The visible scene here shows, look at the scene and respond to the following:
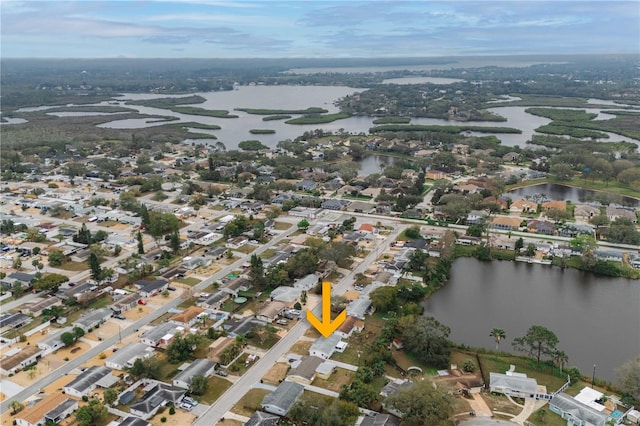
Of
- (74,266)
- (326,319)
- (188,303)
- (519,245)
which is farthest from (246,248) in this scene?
(519,245)

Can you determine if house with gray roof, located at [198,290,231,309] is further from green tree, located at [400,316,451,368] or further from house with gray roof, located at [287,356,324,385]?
green tree, located at [400,316,451,368]

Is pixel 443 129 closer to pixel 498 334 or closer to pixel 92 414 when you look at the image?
pixel 498 334

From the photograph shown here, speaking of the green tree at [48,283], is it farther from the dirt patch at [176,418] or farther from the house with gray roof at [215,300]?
the dirt patch at [176,418]

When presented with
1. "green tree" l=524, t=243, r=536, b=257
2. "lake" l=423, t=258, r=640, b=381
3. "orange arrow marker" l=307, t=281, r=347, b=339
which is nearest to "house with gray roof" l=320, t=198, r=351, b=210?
"lake" l=423, t=258, r=640, b=381

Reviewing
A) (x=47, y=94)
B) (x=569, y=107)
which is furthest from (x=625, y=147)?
(x=47, y=94)

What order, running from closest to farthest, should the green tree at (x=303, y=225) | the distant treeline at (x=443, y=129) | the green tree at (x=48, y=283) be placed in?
the green tree at (x=48, y=283) < the green tree at (x=303, y=225) < the distant treeline at (x=443, y=129)

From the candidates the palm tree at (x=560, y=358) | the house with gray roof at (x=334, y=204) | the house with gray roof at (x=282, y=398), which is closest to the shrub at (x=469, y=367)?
the palm tree at (x=560, y=358)
